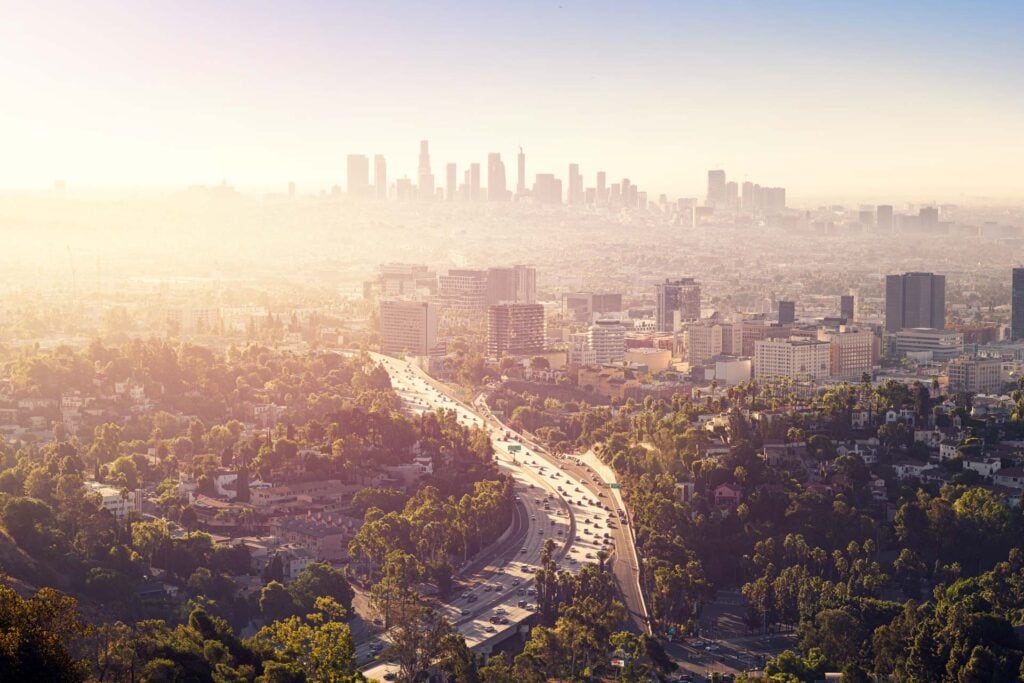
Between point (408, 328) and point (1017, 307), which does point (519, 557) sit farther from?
point (1017, 307)

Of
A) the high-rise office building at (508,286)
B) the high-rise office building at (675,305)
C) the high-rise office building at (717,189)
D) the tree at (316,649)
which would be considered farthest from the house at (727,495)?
the high-rise office building at (717,189)

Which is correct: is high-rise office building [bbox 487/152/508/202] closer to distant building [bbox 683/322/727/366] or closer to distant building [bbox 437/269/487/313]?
distant building [bbox 437/269/487/313]

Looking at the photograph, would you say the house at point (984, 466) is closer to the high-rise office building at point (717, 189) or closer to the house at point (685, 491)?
the house at point (685, 491)

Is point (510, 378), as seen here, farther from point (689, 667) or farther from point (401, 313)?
point (689, 667)

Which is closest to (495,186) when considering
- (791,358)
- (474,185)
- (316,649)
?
(474,185)

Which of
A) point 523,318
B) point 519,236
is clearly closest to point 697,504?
point 523,318
